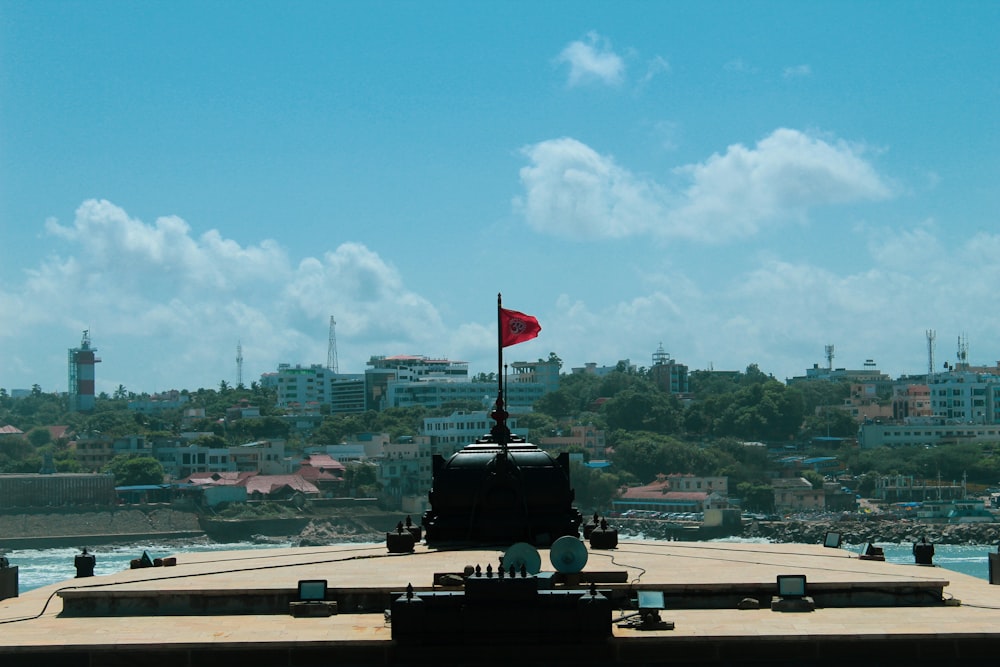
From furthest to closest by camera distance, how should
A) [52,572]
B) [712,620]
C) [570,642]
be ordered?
[52,572], [712,620], [570,642]

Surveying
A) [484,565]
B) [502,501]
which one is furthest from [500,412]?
[484,565]

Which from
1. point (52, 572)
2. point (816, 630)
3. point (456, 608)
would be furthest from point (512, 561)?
point (52, 572)

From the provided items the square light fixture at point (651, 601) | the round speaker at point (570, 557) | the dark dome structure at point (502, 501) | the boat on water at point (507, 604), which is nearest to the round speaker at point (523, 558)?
the boat on water at point (507, 604)

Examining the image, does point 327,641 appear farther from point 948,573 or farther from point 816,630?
point 948,573

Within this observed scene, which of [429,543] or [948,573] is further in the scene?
[429,543]

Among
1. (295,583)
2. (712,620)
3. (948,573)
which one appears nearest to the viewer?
(712,620)

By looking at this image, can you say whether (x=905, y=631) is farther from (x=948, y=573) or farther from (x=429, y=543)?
(x=429, y=543)
